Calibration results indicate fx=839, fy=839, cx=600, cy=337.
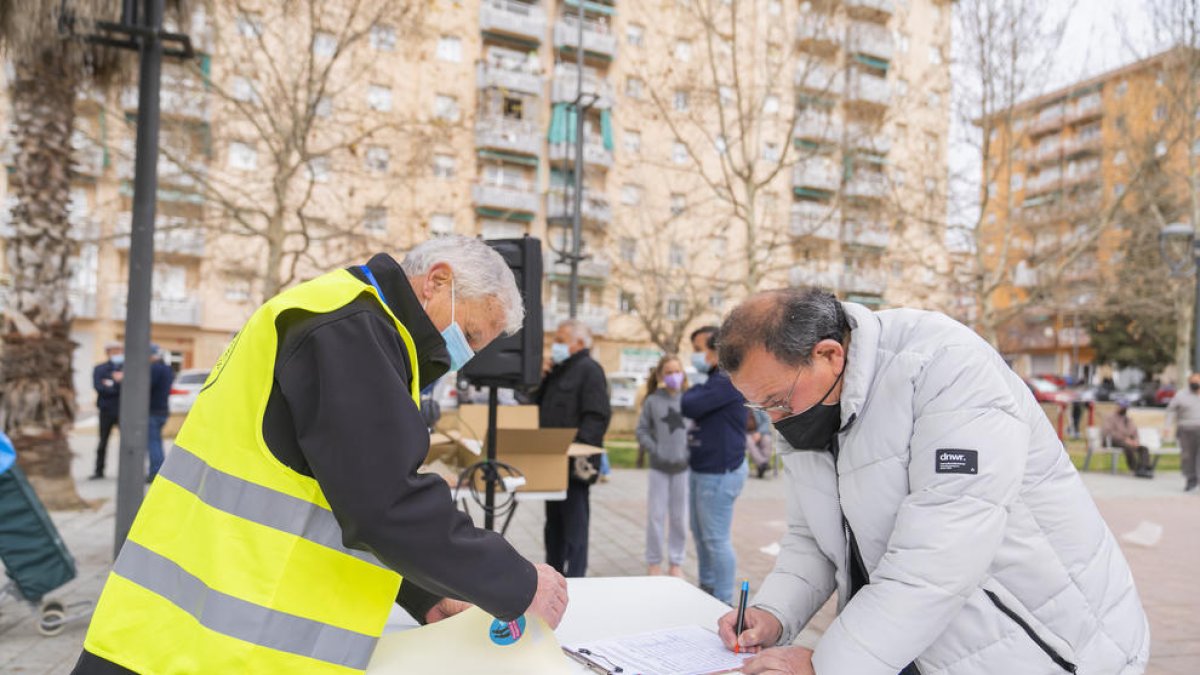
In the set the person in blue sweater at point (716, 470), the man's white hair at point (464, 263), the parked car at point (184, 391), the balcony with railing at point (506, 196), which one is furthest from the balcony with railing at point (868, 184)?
the balcony with railing at point (506, 196)

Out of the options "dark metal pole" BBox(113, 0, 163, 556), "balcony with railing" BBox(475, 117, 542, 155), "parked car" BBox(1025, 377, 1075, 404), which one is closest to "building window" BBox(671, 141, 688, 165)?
"balcony with railing" BBox(475, 117, 542, 155)

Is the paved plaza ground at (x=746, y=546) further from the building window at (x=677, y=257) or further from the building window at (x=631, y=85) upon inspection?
the building window at (x=677, y=257)

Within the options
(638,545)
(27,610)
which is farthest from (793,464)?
(638,545)

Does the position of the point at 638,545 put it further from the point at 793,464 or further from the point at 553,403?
the point at 793,464

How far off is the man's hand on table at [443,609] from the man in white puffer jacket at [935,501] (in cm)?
73

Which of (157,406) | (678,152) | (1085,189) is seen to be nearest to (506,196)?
(678,152)

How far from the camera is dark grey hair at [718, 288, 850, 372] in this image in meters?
1.77

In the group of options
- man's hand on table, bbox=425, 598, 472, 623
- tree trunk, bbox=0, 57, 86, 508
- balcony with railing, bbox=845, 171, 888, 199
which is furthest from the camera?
balcony with railing, bbox=845, 171, 888, 199

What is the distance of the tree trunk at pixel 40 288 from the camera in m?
8.25

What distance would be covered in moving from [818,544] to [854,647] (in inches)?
18.0

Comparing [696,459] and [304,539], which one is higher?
[304,539]

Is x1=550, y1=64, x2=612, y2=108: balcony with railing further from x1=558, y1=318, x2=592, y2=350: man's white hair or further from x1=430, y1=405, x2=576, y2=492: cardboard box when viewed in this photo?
x1=430, y1=405, x2=576, y2=492: cardboard box

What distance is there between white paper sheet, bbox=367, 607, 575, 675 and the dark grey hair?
0.72 meters

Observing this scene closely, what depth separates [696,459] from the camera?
18.7ft
